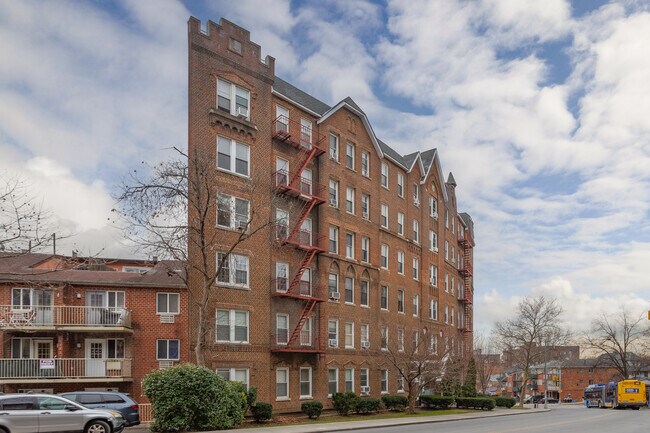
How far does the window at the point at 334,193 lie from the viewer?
40438 millimetres

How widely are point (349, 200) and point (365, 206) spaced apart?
2369 mm

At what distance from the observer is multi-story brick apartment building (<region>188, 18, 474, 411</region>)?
32.6 metres

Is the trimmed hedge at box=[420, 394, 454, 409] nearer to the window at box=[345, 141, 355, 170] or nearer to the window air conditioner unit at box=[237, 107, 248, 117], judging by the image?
the window at box=[345, 141, 355, 170]

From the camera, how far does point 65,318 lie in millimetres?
30812

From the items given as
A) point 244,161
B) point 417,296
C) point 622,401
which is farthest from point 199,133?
point 622,401

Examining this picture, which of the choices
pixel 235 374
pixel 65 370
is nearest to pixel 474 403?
pixel 235 374

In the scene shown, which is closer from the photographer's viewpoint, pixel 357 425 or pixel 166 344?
pixel 357 425

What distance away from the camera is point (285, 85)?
39.2m

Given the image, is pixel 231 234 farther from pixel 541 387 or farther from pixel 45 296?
pixel 541 387

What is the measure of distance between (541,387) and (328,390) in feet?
406

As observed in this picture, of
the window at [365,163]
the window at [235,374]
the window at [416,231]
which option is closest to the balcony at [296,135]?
the window at [365,163]

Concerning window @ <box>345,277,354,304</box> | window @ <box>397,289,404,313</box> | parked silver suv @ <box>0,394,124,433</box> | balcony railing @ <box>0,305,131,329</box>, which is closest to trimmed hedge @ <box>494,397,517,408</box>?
window @ <box>397,289,404,313</box>

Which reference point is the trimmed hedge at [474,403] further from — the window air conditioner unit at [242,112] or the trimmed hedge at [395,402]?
the window air conditioner unit at [242,112]

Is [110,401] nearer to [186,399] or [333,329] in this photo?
[186,399]
